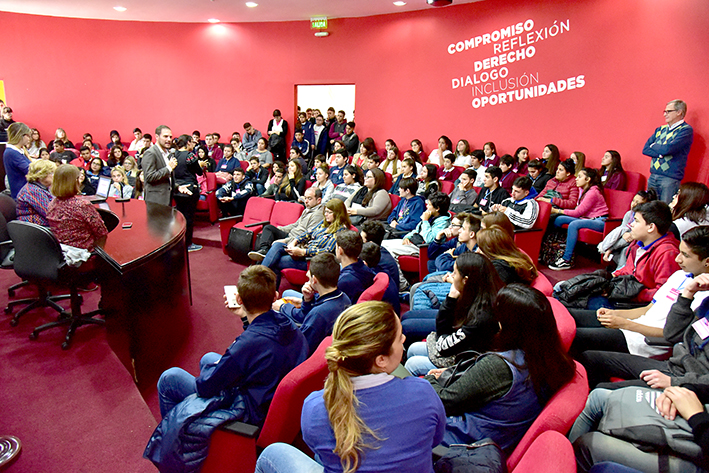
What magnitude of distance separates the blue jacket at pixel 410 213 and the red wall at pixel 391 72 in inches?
111

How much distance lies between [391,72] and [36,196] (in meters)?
6.91

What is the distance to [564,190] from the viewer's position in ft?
18.4

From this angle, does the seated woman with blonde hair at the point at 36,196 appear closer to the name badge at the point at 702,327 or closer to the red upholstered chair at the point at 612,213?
the name badge at the point at 702,327

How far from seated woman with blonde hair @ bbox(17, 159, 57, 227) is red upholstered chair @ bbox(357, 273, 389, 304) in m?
2.40

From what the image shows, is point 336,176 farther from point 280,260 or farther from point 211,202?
point 280,260

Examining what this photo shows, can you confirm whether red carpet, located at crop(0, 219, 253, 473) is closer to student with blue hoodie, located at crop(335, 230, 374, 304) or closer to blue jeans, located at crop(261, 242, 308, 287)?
blue jeans, located at crop(261, 242, 308, 287)

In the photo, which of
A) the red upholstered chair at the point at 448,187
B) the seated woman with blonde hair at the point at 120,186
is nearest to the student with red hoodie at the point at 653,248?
the red upholstered chair at the point at 448,187

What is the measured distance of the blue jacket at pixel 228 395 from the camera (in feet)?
5.80

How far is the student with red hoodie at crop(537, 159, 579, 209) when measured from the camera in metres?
5.48

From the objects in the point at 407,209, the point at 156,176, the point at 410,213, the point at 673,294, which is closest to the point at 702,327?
the point at 673,294

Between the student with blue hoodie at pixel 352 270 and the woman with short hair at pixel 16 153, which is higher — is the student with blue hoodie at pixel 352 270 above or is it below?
below

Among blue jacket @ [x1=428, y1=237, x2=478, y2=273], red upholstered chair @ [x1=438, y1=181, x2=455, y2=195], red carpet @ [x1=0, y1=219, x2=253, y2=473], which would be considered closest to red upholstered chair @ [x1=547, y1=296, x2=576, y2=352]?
blue jacket @ [x1=428, y1=237, x2=478, y2=273]

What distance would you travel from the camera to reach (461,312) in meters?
2.24

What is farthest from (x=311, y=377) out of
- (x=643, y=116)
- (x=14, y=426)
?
(x=643, y=116)
